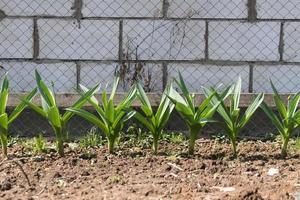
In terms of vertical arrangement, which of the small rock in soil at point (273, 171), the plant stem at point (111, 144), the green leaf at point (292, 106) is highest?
the green leaf at point (292, 106)

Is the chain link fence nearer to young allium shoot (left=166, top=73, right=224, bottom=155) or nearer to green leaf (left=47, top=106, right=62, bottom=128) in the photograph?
young allium shoot (left=166, top=73, right=224, bottom=155)

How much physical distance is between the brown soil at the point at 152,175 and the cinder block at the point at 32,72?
1.57m

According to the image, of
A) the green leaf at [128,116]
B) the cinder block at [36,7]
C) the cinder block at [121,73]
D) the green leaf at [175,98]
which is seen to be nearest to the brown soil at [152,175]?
the green leaf at [128,116]

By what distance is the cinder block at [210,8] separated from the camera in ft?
19.7

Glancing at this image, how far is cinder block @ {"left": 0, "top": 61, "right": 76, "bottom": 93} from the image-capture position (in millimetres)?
6090

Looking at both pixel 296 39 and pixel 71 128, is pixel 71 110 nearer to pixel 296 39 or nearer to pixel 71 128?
pixel 71 128

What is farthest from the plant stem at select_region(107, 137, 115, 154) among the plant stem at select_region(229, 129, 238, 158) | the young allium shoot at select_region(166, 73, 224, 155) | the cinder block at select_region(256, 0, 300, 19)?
the cinder block at select_region(256, 0, 300, 19)

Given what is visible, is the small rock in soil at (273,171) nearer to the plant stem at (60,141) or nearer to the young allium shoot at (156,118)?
the young allium shoot at (156,118)

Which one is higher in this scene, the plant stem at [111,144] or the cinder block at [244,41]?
the cinder block at [244,41]

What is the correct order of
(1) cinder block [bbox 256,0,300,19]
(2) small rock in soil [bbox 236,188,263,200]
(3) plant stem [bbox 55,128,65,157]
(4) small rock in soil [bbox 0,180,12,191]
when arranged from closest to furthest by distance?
(2) small rock in soil [bbox 236,188,263,200] < (4) small rock in soil [bbox 0,180,12,191] < (3) plant stem [bbox 55,128,65,157] < (1) cinder block [bbox 256,0,300,19]

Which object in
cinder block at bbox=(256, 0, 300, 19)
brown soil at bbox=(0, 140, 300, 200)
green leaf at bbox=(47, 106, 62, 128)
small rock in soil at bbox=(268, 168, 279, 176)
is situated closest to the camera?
brown soil at bbox=(0, 140, 300, 200)

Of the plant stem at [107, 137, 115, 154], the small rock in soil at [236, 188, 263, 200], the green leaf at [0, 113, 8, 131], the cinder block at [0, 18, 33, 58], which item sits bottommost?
the small rock in soil at [236, 188, 263, 200]

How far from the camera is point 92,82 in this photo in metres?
6.10

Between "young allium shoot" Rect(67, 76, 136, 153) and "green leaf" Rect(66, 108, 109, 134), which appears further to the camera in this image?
"young allium shoot" Rect(67, 76, 136, 153)
